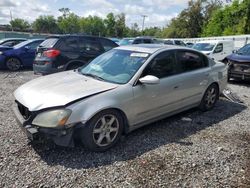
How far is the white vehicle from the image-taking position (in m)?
13.8

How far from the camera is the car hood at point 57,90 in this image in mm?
3503

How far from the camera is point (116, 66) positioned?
4.53 meters

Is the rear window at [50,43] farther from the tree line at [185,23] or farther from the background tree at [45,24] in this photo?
the background tree at [45,24]

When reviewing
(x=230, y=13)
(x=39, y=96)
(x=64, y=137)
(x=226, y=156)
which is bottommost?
(x=226, y=156)

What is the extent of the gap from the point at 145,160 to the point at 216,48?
1190 centimetres

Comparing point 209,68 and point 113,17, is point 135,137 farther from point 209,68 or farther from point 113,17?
point 113,17

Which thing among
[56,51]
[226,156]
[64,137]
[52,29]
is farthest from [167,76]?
[52,29]

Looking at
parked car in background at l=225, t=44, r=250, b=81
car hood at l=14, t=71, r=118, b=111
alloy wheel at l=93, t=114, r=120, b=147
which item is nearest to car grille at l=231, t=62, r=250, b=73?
parked car in background at l=225, t=44, r=250, b=81

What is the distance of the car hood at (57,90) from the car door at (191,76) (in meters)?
1.62

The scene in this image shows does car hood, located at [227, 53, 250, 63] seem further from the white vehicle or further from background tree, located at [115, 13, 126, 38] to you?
background tree, located at [115, 13, 126, 38]

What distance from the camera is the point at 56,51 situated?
8078 millimetres

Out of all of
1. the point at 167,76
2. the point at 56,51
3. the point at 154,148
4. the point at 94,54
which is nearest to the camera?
the point at 154,148

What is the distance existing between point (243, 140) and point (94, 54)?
19.0 feet

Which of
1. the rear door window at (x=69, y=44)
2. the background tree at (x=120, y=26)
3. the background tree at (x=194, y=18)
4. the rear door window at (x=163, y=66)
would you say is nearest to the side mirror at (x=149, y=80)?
the rear door window at (x=163, y=66)
